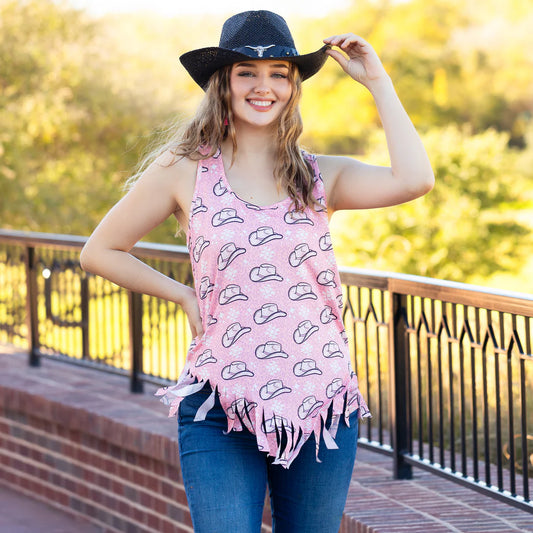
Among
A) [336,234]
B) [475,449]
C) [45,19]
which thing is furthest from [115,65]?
[475,449]

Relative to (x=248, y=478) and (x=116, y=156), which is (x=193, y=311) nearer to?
(x=248, y=478)

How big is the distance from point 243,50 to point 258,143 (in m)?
0.25

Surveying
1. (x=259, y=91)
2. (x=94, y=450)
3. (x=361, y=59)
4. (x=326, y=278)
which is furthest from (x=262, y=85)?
(x=94, y=450)

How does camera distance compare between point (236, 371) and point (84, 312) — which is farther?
point (84, 312)

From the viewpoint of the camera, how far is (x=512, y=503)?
12.2ft

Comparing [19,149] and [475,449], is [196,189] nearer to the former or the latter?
[475,449]

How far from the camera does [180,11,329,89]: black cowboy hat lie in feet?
8.43

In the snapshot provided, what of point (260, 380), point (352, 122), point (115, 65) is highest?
point (352, 122)

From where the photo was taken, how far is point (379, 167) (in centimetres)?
260

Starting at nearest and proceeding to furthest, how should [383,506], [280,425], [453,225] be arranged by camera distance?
[280,425]
[383,506]
[453,225]

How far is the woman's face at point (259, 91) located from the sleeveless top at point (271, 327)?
0.83 ft

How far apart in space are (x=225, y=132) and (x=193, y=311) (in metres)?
0.51

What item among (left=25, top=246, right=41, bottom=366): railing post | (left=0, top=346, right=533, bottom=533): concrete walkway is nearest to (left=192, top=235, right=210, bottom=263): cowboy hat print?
(left=0, top=346, right=533, bottom=533): concrete walkway

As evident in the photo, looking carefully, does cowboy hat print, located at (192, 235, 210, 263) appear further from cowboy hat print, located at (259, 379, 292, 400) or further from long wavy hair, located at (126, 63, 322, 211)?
cowboy hat print, located at (259, 379, 292, 400)
